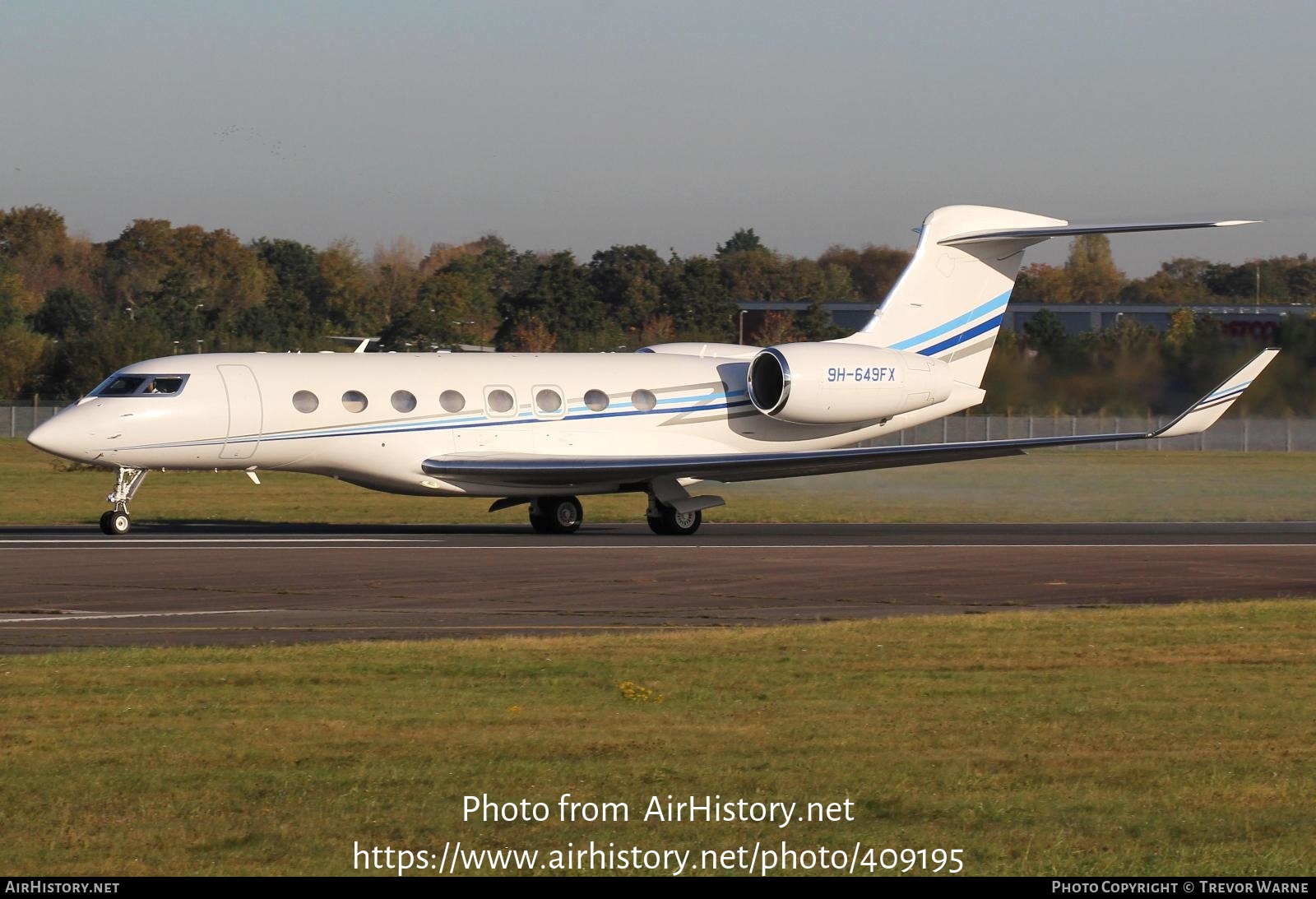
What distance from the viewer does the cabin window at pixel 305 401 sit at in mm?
25656

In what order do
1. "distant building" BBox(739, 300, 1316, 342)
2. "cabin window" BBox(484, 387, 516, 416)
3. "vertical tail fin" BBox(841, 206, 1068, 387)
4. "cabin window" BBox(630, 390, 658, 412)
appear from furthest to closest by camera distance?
"distant building" BBox(739, 300, 1316, 342) → "vertical tail fin" BBox(841, 206, 1068, 387) → "cabin window" BBox(630, 390, 658, 412) → "cabin window" BBox(484, 387, 516, 416)

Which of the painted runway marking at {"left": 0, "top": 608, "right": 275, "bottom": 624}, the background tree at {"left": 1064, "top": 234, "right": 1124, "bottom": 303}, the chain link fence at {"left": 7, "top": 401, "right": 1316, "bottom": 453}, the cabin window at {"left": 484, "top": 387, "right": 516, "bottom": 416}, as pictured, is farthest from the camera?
the background tree at {"left": 1064, "top": 234, "right": 1124, "bottom": 303}

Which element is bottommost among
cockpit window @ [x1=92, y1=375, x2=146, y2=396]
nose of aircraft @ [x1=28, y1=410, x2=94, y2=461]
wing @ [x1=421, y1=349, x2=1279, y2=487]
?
wing @ [x1=421, y1=349, x2=1279, y2=487]

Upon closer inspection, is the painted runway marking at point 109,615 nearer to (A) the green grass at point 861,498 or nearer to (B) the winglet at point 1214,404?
(B) the winglet at point 1214,404

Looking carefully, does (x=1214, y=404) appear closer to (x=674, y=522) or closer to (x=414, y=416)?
(x=674, y=522)

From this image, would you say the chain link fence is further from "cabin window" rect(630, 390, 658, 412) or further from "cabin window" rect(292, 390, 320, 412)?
"cabin window" rect(630, 390, 658, 412)

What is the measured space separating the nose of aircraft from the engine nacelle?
10.7 metres

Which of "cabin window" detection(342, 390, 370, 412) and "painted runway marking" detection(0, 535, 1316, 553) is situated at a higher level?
"cabin window" detection(342, 390, 370, 412)

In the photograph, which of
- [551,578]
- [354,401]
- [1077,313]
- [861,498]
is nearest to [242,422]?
[354,401]

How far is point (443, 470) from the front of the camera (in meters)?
25.7

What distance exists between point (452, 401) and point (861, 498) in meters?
Answer: 12.2

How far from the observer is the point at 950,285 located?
2964cm

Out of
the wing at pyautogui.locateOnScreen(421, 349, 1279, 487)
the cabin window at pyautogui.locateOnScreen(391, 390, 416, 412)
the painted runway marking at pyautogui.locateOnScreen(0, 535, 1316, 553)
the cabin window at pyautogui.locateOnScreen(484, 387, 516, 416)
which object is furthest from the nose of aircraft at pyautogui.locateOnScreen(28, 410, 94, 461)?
the cabin window at pyautogui.locateOnScreen(484, 387, 516, 416)

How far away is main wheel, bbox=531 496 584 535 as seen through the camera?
2766 cm
